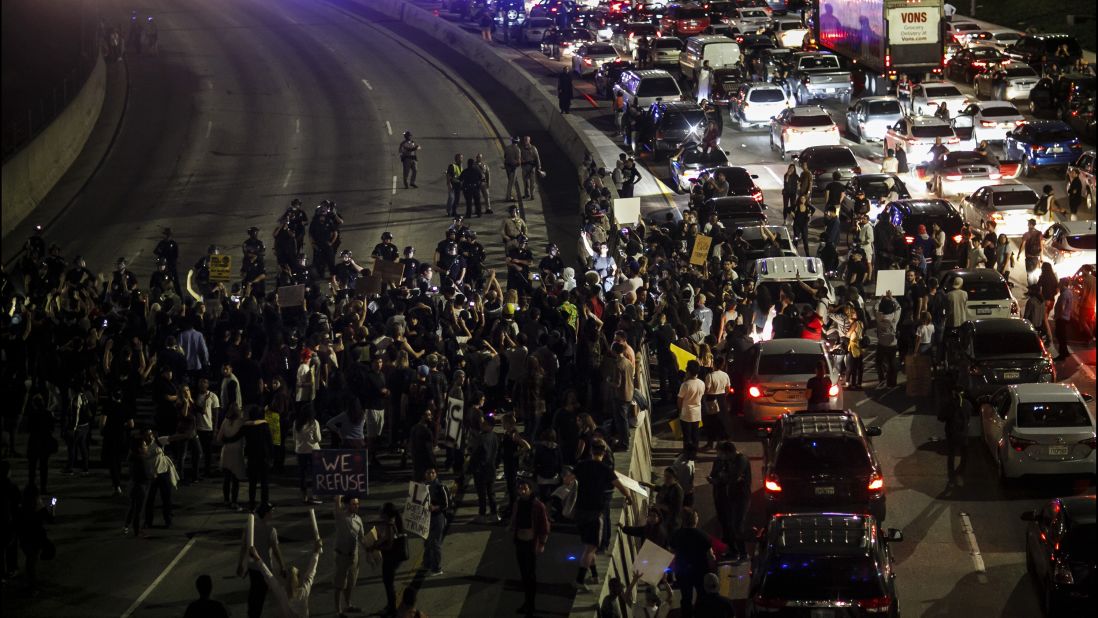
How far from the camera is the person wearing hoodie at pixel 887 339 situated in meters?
24.7

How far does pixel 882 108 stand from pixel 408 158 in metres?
13.6

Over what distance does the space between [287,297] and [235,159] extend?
2355 centimetres

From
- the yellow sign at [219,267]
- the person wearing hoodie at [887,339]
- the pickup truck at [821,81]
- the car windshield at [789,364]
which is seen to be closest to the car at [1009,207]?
the person wearing hoodie at [887,339]

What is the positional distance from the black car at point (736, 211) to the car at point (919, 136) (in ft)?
25.4

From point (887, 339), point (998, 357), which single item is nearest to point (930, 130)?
point (887, 339)

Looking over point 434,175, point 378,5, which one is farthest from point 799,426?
point 378,5

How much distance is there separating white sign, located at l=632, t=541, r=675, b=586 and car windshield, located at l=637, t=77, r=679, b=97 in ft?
112

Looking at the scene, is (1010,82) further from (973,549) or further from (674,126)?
(973,549)

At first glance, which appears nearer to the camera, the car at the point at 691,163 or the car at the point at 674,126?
the car at the point at 691,163

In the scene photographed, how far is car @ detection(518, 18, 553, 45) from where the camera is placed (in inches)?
2687

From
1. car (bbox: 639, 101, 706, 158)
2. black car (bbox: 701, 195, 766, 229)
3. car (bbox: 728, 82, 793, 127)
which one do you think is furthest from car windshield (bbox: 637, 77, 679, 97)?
black car (bbox: 701, 195, 766, 229)

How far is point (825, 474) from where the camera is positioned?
18359 millimetres

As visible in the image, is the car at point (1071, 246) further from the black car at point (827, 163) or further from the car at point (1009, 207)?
the black car at point (827, 163)

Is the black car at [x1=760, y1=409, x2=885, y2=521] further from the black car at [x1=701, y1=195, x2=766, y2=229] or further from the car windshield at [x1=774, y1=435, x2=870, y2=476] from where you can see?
the black car at [x1=701, y1=195, x2=766, y2=229]
